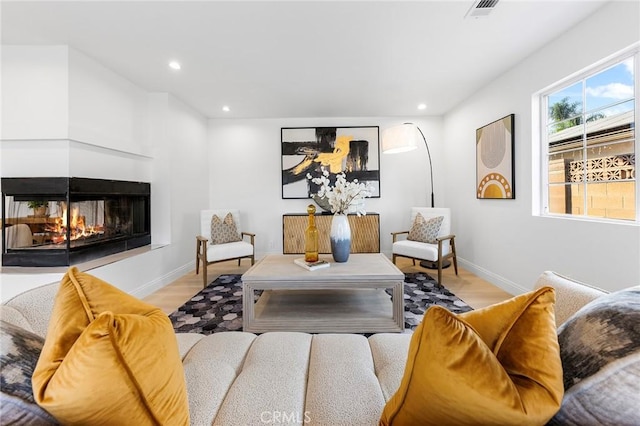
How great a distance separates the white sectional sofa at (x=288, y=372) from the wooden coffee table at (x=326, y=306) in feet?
2.98

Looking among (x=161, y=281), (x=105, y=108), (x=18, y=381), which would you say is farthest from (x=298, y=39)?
(x=161, y=281)

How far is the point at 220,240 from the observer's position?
12.5ft

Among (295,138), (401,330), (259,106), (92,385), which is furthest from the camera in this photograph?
(295,138)

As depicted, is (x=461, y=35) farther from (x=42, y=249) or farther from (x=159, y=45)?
(x=42, y=249)

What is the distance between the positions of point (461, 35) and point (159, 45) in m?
2.59

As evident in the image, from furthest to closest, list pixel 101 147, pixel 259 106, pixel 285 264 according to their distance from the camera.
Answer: pixel 259 106
pixel 101 147
pixel 285 264

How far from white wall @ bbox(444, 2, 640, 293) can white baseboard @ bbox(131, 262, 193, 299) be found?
397 cm

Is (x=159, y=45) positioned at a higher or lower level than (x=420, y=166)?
higher

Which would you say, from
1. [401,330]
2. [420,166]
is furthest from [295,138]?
[401,330]

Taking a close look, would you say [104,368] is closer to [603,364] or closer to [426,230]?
[603,364]

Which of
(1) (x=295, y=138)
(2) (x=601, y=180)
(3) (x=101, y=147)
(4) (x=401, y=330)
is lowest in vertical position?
(4) (x=401, y=330)

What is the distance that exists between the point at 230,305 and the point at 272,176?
2.54 m

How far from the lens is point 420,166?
15.5ft

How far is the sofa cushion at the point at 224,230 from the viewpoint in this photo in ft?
12.4
